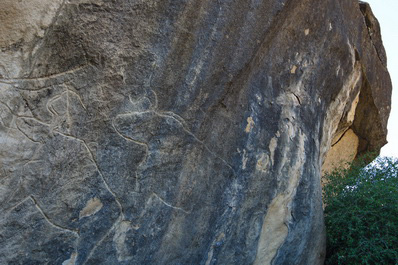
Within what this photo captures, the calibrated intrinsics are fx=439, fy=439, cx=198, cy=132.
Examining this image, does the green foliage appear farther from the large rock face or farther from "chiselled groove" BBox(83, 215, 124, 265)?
"chiselled groove" BBox(83, 215, 124, 265)

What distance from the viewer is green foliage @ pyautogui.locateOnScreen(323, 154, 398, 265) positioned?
4.95 m

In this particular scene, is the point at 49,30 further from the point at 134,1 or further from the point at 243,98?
the point at 243,98

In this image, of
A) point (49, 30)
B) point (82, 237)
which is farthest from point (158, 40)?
point (82, 237)

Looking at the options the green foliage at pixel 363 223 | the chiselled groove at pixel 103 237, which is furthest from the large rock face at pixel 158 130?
the green foliage at pixel 363 223

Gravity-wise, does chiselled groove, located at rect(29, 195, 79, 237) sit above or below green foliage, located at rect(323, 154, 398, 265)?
below

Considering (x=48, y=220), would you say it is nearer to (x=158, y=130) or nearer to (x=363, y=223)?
(x=158, y=130)

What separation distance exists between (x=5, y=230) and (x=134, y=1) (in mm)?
1596

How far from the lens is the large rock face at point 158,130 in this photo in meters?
2.59

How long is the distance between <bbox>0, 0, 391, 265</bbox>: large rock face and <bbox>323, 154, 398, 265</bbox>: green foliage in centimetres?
92

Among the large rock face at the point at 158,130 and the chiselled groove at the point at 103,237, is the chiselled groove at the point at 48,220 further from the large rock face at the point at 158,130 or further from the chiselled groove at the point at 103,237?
the chiselled groove at the point at 103,237

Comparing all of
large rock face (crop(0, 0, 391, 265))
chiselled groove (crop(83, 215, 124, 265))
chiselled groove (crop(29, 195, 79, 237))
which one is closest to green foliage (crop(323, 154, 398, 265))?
large rock face (crop(0, 0, 391, 265))

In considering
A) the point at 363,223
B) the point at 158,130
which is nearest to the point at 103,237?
the point at 158,130

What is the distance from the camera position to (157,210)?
3.11 meters

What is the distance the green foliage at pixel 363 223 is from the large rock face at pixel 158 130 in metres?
0.92
